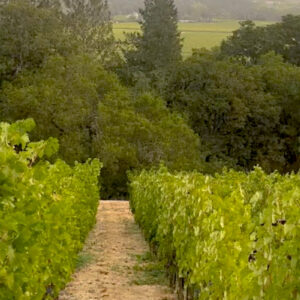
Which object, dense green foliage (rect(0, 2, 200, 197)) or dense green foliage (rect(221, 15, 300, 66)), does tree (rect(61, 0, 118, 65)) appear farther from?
dense green foliage (rect(0, 2, 200, 197))

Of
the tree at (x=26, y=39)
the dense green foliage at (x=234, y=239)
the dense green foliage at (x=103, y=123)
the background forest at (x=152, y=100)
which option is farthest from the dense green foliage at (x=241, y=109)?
the dense green foliage at (x=234, y=239)

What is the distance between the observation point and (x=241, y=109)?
1801 inches

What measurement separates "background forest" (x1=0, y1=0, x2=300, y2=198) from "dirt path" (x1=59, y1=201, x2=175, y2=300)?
16406 mm

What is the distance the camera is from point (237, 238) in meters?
7.36

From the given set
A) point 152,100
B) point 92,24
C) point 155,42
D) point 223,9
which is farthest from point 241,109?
point 223,9

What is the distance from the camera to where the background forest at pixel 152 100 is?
3947 centimetres

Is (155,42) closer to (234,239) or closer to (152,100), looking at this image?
(152,100)

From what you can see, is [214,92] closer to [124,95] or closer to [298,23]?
[124,95]

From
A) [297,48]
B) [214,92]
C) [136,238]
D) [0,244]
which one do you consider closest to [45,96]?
[214,92]

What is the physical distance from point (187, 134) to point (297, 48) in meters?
21.9

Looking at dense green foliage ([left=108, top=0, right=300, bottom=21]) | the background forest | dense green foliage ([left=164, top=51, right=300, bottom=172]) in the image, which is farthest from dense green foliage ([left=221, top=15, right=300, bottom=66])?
dense green foliage ([left=108, top=0, right=300, bottom=21])

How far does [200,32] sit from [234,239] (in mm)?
103356

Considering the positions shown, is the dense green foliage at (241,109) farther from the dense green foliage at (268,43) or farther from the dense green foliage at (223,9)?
the dense green foliage at (223,9)

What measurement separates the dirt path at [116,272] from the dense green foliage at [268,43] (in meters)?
37.9
